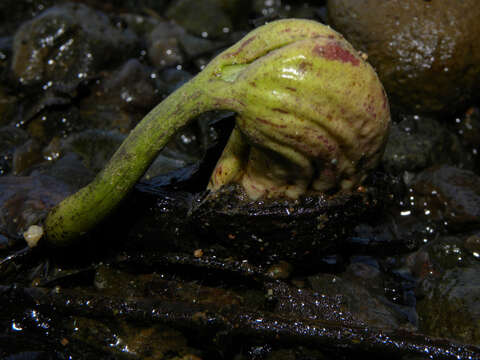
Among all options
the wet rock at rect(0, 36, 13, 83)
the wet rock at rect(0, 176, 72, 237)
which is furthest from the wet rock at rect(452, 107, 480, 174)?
the wet rock at rect(0, 36, 13, 83)

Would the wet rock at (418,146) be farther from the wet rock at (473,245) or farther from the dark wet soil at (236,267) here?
the wet rock at (473,245)

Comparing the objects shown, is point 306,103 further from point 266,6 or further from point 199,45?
point 266,6

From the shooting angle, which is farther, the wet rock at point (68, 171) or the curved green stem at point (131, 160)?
the wet rock at point (68, 171)

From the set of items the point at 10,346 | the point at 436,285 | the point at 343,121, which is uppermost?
the point at 343,121

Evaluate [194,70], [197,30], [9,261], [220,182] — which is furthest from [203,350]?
[197,30]

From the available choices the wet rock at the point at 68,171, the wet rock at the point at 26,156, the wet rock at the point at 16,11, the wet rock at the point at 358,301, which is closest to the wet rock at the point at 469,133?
the wet rock at the point at 358,301

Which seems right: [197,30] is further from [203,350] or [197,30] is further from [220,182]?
[203,350]
